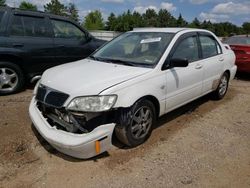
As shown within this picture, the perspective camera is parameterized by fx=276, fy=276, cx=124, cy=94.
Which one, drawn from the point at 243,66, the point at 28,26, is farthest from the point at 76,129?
the point at 243,66

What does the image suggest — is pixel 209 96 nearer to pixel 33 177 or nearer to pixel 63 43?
pixel 63 43

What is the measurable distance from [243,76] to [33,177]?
790 cm

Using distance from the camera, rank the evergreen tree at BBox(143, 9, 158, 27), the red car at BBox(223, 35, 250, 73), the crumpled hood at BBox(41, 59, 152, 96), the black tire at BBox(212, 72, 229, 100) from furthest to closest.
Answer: the evergreen tree at BBox(143, 9, 158, 27), the red car at BBox(223, 35, 250, 73), the black tire at BBox(212, 72, 229, 100), the crumpled hood at BBox(41, 59, 152, 96)

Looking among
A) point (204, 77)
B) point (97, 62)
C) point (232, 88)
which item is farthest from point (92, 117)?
point (232, 88)

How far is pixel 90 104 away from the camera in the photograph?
319cm

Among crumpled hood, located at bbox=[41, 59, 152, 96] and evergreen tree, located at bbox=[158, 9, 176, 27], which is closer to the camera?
crumpled hood, located at bbox=[41, 59, 152, 96]

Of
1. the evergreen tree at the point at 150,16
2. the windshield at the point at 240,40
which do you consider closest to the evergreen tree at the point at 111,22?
the evergreen tree at the point at 150,16

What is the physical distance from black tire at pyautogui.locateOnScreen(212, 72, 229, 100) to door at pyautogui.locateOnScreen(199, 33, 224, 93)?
0.83ft

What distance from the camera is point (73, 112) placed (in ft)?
10.5

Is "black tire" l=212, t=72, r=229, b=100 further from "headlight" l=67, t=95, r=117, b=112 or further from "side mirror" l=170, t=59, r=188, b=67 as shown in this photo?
"headlight" l=67, t=95, r=117, b=112

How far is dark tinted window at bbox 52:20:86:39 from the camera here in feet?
21.7

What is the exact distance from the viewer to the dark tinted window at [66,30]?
21.7ft

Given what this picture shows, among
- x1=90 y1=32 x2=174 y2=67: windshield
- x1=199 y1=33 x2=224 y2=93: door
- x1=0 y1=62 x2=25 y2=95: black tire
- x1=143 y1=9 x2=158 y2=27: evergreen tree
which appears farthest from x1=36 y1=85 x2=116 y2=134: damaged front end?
x1=143 y1=9 x2=158 y2=27: evergreen tree

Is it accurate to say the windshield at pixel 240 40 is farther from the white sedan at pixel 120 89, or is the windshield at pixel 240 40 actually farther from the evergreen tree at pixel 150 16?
the evergreen tree at pixel 150 16
